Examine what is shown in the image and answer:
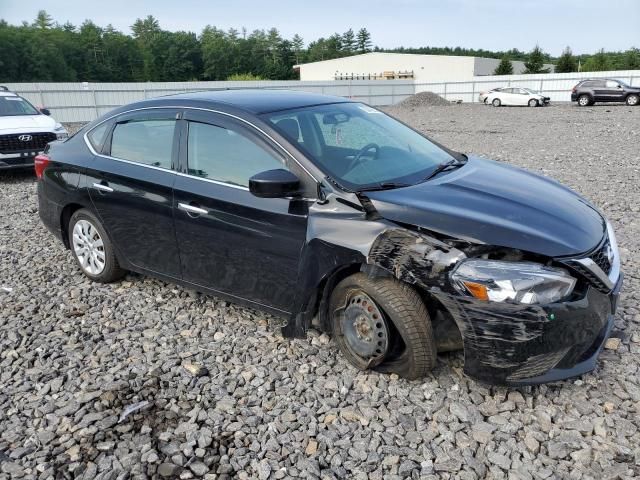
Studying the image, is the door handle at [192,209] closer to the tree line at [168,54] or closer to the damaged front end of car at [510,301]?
the damaged front end of car at [510,301]

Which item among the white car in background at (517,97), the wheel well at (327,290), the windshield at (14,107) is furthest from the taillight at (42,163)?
the white car in background at (517,97)

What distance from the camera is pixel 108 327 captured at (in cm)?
409

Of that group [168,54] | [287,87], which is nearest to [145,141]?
[287,87]

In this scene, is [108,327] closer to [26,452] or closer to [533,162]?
[26,452]

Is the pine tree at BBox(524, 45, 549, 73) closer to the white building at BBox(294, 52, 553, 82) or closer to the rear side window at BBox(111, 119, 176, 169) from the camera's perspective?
the white building at BBox(294, 52, 553, 82)

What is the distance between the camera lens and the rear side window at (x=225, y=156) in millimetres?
3461

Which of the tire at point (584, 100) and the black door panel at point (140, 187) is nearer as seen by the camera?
the black door panel at point (140, 187)

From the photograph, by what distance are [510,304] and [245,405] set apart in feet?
5.16

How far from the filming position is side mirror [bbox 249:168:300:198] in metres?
3.08

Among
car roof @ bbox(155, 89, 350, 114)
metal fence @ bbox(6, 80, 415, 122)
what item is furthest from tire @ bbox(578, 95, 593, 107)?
car roof @ bbox(155, 89, 350, 114)

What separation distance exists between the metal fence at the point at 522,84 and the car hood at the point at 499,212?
39005 mm

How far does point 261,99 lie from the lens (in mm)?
3945

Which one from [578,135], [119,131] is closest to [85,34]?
[578,135]

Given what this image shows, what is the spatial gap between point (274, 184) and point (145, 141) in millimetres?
1612
